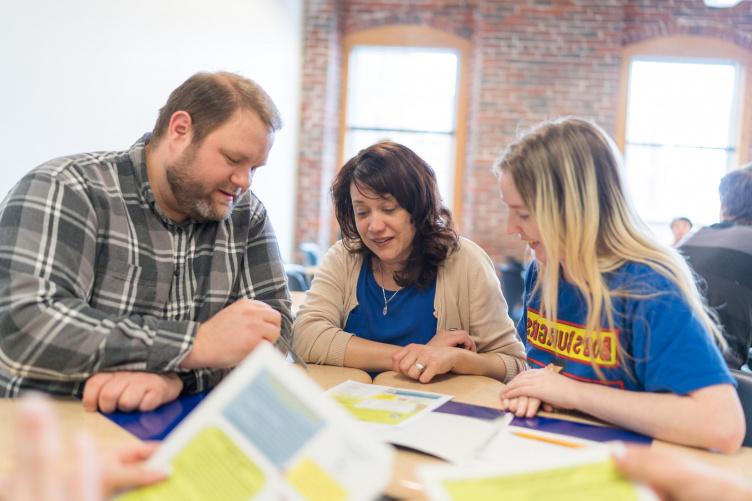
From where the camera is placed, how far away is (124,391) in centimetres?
134

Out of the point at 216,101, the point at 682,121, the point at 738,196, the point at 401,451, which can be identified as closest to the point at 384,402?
the point at 401,451

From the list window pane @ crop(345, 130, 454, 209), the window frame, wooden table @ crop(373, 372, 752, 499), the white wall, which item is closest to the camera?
wooden table @ crop(373, 372, 752, 499)

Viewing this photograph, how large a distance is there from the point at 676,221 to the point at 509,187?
4809 mm

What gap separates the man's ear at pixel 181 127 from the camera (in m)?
1.64

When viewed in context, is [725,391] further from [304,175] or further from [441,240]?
[304,175]

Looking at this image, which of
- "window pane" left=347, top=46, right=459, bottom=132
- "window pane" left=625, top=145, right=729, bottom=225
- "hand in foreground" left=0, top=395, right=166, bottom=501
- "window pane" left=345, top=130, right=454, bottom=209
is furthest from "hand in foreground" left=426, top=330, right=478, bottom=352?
"window pane" left=625, top=145, right=729, bottom=225

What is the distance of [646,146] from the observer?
6863mm

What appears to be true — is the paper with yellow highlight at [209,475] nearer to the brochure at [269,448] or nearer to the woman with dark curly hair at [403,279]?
the brochure at [269,448]

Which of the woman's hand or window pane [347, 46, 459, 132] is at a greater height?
window pane [347, 46, 459, 132]

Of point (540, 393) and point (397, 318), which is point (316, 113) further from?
point (540, 393)

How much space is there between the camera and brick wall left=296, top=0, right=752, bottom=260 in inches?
255

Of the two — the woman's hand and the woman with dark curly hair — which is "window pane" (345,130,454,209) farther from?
the woman's hand

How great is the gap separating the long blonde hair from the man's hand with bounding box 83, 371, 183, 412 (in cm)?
89

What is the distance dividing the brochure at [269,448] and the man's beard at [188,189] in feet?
3.02
